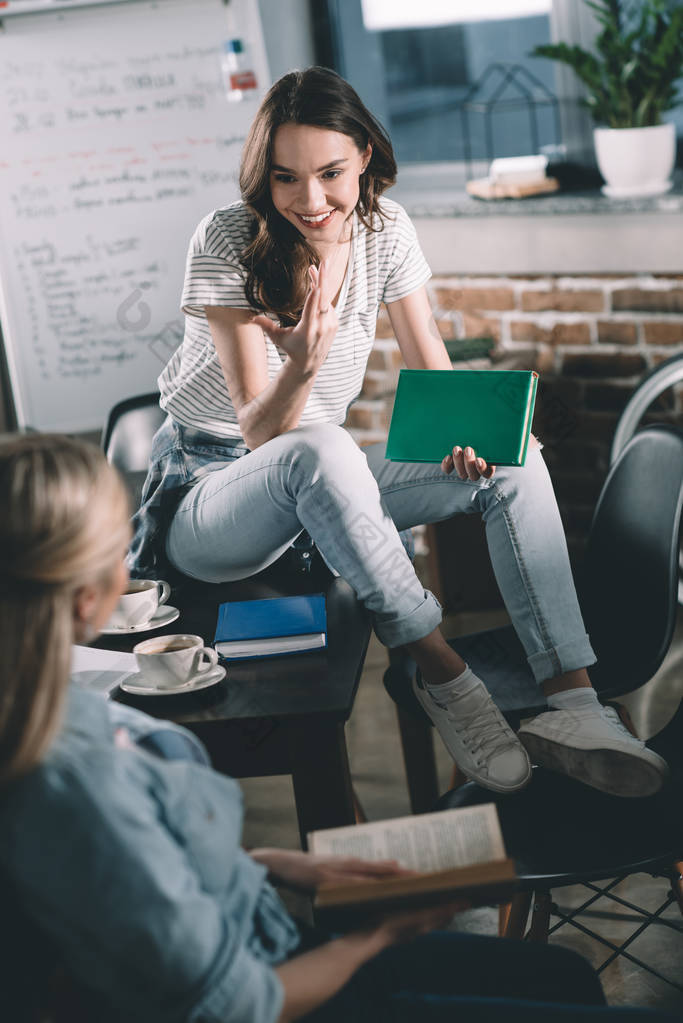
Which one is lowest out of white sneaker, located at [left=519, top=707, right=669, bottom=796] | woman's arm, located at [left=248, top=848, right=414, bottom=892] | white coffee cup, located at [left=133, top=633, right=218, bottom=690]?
white sneaker, located at [left=519, top=707, right=669, bottom=796]

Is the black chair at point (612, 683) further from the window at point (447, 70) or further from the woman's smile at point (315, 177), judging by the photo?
the window at point (447, 70)

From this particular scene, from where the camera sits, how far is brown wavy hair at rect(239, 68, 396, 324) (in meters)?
1.70

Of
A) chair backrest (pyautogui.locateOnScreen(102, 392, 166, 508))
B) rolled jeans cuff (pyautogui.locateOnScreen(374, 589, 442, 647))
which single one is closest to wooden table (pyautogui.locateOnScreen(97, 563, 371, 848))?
rolled jeans cuff (pyautogui.locateOnScreen(374, 589, 442, 647))

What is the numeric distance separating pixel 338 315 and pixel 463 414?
1.14 feet

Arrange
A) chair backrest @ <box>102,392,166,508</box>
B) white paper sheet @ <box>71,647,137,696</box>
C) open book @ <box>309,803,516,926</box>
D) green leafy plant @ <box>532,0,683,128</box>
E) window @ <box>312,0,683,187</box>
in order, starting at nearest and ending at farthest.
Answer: open book @ <box>309,803,516,926</box>, white paper sheet @ <box>71,647,137,696</box>, chair backrest @ <box>102,392,166,508</box>, green leafy plant @ <box>532,0,683,128</box>, window @ <box>312,0,683,187</box>

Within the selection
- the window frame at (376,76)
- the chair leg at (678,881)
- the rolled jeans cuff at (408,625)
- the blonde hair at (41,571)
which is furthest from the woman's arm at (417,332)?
the window frame at (376,76)

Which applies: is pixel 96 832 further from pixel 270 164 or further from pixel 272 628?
pixel 270 164

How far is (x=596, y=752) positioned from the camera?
1.39 metres

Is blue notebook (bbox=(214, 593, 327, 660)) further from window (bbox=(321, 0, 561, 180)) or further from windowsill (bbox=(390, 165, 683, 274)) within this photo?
window (bbox=(321, 0, 561, 180))

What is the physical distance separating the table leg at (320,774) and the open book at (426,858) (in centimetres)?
20

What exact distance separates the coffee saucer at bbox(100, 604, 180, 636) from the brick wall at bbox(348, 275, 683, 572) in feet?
4.73

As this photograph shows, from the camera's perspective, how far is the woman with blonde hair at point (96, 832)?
2.52 ft

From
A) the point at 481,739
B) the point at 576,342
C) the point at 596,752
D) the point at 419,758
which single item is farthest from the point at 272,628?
the point at 576,342

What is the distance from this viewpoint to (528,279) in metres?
2.94
